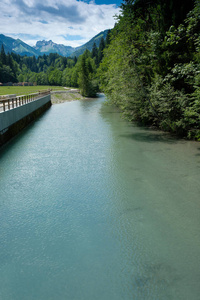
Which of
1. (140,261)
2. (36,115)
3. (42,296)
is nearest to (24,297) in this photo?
(42,296)

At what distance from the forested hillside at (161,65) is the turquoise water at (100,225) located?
3.90 metres

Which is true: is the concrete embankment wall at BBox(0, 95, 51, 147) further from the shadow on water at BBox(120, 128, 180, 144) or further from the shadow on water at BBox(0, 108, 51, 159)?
the shadow on water at BBox(120, 128, 180, 144)

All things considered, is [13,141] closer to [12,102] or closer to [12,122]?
[12,122]

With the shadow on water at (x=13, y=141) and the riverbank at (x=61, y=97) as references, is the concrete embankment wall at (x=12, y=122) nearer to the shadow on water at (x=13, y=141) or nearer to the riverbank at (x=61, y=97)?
A: the shadow on water at (x=13, y=141)

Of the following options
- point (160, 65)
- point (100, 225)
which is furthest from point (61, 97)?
point (100, 225)

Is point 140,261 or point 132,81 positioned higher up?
point 132,81

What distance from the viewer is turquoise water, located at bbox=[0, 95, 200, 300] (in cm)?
500

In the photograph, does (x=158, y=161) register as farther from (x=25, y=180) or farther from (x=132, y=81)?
(x=132, y=81)

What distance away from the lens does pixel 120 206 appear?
8.31 m

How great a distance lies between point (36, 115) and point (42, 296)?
2740 centimetres

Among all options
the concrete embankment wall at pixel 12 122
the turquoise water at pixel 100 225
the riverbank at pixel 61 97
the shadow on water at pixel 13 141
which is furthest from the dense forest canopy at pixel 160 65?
the riverbank at pixel 61 97

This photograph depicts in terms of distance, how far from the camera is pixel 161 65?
58.7 feet

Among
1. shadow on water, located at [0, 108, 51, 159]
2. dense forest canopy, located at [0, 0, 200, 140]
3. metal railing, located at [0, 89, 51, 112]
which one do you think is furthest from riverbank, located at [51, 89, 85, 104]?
dense forest canopy, located at [0, 0, 200, 140]

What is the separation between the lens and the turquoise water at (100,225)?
500 cm
